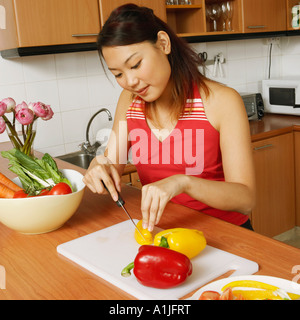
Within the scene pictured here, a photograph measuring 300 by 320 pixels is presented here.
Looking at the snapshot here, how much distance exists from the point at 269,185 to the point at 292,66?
1.19 m

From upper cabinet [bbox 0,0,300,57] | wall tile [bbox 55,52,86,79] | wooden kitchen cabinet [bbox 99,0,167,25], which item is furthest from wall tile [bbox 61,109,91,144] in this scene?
wooden kitchen cabinet [bbox 99,0,167,25]

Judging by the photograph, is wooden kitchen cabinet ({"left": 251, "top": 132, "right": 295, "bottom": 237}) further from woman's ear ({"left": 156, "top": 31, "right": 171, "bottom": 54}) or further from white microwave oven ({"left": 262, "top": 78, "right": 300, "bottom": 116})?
woman's ear ({"left": 156, "top": 31, "right": 171, "bottom": 54})

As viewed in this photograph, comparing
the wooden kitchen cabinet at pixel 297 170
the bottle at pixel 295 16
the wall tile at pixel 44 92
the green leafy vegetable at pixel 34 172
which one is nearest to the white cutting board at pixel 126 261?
the green leafy vegetable at pixel 34 172

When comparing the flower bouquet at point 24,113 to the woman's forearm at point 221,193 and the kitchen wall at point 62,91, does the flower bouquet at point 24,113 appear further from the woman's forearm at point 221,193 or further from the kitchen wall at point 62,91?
the kitchen wall at point 62,91

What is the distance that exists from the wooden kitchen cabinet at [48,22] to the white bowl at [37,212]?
1.20 meters

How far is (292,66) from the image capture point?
11.5 feet

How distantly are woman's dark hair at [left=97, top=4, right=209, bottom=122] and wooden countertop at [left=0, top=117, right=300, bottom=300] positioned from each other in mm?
417

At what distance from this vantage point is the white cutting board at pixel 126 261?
0.86 m

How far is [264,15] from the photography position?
9.81 feet

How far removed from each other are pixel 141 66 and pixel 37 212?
1.67ft
